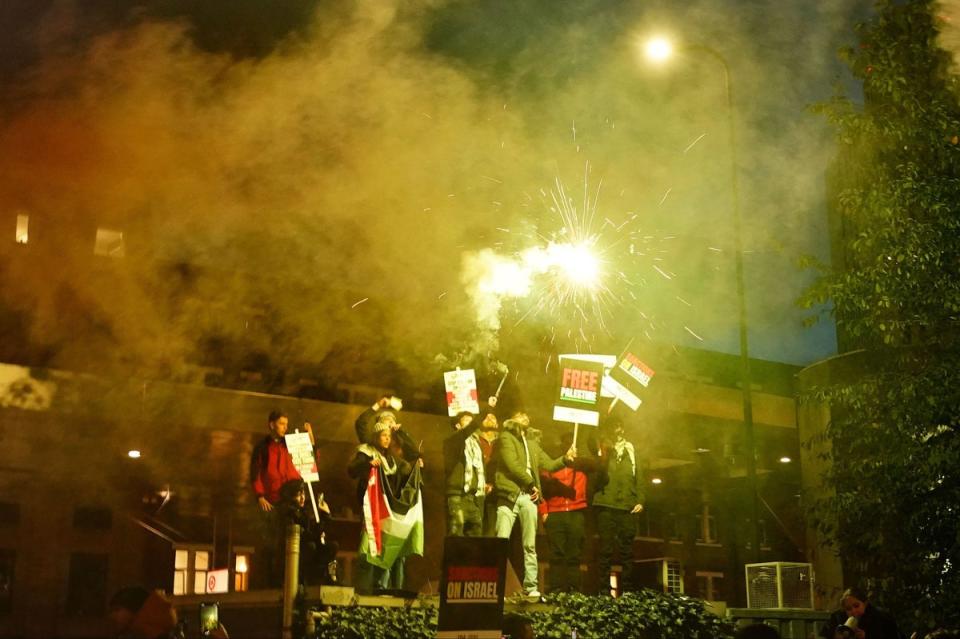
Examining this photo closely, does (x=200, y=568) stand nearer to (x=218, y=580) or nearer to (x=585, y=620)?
(x=218, y=580)

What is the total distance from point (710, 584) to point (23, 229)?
34076mm

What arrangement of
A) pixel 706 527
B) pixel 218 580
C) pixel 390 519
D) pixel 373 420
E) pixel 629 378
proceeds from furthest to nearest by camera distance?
pixel 706 527 → pixel 218 580 → pixel 629 378 → pixel 373 420 → pixel 390 519

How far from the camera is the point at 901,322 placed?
11.8 metres

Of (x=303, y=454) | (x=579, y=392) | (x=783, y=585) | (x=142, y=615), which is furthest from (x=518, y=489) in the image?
(x=142, y=615)

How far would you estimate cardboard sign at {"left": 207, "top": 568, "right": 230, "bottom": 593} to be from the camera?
28656mm

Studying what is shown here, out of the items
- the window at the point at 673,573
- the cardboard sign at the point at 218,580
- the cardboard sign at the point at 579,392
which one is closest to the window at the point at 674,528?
the window at the point at 673,573

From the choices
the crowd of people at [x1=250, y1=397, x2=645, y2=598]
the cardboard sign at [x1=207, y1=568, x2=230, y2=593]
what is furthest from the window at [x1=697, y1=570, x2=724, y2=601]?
the crowd of people at [x1=250, y1=397, x2=645, y2=598]

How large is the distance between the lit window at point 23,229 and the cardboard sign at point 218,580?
1818cm

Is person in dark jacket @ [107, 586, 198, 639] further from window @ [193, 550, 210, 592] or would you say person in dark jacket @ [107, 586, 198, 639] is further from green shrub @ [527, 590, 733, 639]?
window @ [193, 550, 210, 592]

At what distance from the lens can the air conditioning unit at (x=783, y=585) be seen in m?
13.6

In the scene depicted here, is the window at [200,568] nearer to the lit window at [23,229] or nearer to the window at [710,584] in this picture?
the lit window at [23,229]

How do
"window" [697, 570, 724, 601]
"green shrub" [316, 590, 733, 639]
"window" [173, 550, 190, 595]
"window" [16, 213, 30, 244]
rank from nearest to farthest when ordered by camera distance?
"green shrub" [316, 590, 733, 639] → "window" [16, 213, 30, 244] → "window" [173, 550, 190, 595] → "window" [697, 570, 724, 601]

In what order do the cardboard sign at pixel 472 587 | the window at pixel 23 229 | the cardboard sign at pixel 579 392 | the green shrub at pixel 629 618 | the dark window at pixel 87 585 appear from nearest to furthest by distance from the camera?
the cardboard sign at pixel 472 587, the green shrub at pixel 629 618, the window at pixel 23 229, the cardboard sign at pixel 579 392, the dark window at pixel 87 585

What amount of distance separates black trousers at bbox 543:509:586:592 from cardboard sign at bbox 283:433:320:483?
9.75 feet
